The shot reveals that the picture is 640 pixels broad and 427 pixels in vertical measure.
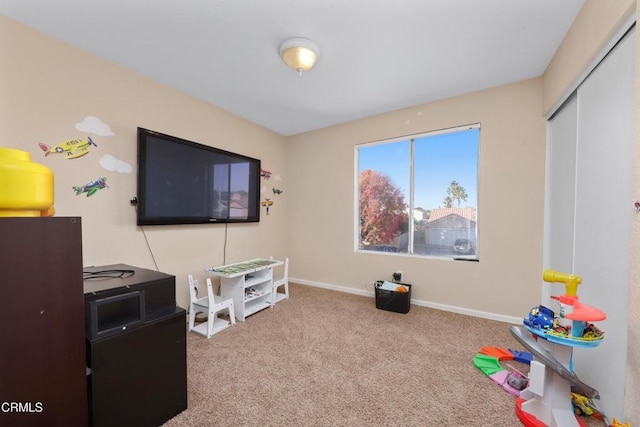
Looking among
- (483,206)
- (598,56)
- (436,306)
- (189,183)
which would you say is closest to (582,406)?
(436,306)

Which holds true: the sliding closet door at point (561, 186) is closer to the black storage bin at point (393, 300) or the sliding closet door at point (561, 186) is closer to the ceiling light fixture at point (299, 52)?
the black storage bin at point (393, 300)

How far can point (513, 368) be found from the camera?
5.69ft

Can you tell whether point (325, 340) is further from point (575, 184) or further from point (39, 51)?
point (39, 51)

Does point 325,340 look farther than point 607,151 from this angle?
Yes

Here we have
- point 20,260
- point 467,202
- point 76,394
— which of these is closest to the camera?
point 20,260

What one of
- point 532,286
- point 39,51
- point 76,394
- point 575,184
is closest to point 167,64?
point 39,51

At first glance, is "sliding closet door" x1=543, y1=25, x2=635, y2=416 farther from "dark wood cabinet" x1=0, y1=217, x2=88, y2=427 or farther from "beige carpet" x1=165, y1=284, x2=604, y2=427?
"dark wood cabinet" x1=0, y1=217, x2=88, y2=427

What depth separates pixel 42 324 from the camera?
947 mm

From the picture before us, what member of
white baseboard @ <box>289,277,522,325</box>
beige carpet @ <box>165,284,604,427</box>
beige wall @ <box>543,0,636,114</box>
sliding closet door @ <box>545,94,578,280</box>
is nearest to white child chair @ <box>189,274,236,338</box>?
beige carpet @ <box>165,284,604,427</box>

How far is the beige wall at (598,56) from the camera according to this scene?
100 centimetres

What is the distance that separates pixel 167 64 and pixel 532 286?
3.81 meters

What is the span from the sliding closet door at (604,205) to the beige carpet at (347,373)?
14.0 inches

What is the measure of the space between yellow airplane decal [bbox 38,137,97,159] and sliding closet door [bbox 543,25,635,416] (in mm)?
3265

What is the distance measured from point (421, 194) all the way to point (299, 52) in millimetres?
2016
